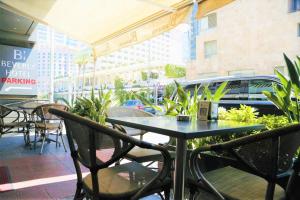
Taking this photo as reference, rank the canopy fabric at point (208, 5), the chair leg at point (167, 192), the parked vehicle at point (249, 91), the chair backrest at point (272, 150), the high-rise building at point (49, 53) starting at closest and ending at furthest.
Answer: the chair backrest at point (272, 150) < the chair leg at point (167, 192) < the canopy fabric at point (208, 5) < the parked vehicle at point (249, 91) < the high-rise building at point (49, 53)

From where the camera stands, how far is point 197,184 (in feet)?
3.83

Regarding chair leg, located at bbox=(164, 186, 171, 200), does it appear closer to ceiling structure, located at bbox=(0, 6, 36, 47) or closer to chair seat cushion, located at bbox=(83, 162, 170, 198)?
chair seat cushion, located at bbox=(83, 162, 170, 198)

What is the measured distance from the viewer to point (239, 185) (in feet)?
3.97

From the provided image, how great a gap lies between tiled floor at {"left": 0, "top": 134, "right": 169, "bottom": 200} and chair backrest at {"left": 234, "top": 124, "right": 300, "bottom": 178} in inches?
52.6

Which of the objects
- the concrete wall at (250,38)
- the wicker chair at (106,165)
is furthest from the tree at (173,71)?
the wicker chair at (106,165)

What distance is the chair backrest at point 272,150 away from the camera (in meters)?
0.94

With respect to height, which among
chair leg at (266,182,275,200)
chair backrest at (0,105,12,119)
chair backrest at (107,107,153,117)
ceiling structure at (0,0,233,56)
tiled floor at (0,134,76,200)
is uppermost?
ceiling structure at (0,0,233,56)

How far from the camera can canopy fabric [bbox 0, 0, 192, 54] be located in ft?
10.4

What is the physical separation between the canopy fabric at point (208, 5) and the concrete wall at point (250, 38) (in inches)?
361

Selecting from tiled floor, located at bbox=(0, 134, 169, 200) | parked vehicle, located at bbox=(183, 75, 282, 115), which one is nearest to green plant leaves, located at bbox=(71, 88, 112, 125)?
tiled floor, located at bbox=(0, 134, 169, 200)

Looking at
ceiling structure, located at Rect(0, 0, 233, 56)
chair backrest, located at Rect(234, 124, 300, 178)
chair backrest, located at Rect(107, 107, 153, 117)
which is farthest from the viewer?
ceiling structure, located at Rect(0, 0, 233, 56)

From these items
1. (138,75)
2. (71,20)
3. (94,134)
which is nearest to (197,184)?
(94,134)

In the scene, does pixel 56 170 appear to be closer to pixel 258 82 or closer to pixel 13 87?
pixel 258 82

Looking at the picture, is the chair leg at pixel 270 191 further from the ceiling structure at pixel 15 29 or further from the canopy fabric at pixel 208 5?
the ceiling structure at pixel 15 29
